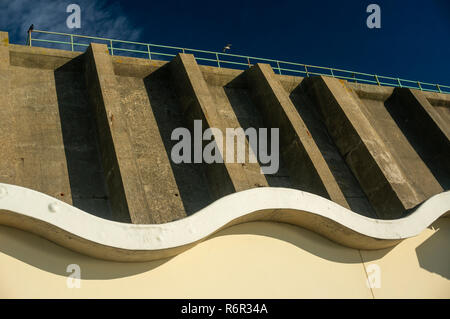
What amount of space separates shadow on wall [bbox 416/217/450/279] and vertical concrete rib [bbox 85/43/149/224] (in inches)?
168

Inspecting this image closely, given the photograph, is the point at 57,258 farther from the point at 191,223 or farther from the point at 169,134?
the point at 169,134

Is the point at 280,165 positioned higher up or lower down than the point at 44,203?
higher up

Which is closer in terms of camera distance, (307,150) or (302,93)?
(307,150)

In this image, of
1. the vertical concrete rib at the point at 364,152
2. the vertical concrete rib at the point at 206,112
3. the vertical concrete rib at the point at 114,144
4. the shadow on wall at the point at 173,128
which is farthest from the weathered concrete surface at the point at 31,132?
the vertical concrete rib at the point at 364,152

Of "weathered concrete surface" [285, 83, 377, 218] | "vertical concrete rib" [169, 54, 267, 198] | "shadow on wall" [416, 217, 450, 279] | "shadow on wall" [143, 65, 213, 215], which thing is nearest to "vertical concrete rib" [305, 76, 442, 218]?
"weathered concrete surface" [285, 83, 377, 218]

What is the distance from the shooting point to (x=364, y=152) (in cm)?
1093

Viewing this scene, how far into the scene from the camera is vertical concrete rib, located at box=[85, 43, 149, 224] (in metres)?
7.64

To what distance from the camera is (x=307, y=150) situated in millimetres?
10180

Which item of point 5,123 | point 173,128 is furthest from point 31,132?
point 173,128

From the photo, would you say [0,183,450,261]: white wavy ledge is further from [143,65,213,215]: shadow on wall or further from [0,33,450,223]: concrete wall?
[143,65,213,215]: shadow on wall

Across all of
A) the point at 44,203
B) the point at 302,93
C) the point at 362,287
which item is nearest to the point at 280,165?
the point at 302,93

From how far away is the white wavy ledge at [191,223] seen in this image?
4.12 metres
